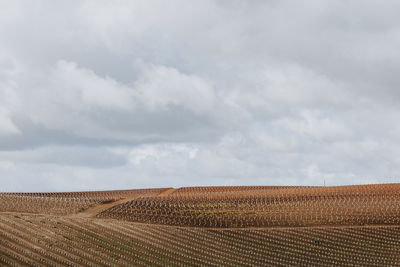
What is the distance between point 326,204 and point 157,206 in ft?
56.2

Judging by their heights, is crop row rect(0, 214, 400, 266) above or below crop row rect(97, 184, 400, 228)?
below

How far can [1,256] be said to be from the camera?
30.0m

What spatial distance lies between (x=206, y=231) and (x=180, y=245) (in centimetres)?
436

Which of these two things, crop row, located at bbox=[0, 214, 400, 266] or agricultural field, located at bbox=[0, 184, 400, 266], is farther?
agricultural field, located at bbox=[0, 184, 400, 266]

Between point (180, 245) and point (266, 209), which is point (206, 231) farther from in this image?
point (266, 209)

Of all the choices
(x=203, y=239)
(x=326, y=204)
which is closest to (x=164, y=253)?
(x=203, y=239)

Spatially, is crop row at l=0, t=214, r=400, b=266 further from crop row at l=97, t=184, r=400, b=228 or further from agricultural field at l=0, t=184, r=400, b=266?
crop row at l=97, t=184, r=400, b=228

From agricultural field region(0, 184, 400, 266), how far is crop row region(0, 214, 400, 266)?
74mm

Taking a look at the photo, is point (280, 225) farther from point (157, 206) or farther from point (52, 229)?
point (52, 229)

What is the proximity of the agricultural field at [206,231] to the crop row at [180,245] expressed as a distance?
7cm

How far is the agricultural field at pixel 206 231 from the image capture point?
33688 mm

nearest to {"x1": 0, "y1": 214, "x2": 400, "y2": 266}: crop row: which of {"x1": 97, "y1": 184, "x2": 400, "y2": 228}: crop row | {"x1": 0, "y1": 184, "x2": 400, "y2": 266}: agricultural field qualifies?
{"x1": 0, "y1": 184, "x2": 400, "y2": 266}: agricultural field

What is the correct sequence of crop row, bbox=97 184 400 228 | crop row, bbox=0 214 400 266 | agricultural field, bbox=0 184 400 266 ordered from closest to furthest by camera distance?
1. crop row, bbox=0 214 400 266
2. agricultural field, bbox=0 184 400 266
3. crop row, bbox=97 184 400 228

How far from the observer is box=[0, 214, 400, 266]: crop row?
32.5 metres
